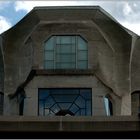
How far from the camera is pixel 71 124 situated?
51.6 ft

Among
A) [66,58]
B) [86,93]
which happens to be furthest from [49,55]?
[86,93]

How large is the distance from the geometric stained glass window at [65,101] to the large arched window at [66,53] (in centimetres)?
196

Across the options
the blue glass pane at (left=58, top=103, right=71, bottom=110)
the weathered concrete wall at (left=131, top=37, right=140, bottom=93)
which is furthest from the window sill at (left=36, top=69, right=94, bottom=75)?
the weathered concrete wall at (left=131, top=37, right=140, bottom=93)

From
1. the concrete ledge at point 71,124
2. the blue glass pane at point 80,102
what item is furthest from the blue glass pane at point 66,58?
the concrete ledge at point 71,124

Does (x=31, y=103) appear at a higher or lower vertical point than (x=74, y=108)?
higher

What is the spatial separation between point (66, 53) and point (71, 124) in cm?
2315

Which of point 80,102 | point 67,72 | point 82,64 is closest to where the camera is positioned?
point 80,102

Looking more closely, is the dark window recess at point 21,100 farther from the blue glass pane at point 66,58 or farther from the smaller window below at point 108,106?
the smaller window below at point 108,106

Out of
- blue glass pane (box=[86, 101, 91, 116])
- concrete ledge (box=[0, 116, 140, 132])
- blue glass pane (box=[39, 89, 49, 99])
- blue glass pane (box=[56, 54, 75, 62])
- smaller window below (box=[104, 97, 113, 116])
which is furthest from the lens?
blue glass pane (box=[56, 54, 75, 62])

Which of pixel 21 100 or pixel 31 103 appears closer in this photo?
pixel 31 103

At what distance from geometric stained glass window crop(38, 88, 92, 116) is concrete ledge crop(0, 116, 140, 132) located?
67.9 feet

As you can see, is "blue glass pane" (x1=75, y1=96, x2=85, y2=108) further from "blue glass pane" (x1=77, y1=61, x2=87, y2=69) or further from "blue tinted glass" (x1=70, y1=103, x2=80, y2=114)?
"blue glass pane" (x1=77, y1=61, x2=87, y2=69)

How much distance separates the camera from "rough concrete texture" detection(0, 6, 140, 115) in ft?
129

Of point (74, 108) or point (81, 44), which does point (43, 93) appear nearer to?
point (74, 108)
